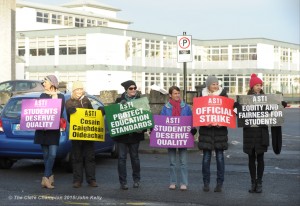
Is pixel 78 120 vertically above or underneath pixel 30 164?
above

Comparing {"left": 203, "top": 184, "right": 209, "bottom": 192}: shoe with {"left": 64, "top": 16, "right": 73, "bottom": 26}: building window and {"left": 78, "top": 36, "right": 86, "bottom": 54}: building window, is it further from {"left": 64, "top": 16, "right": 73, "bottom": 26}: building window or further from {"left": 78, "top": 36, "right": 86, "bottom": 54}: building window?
{"left": 64, "top": 16, "right": 73, "bottom": 26}: building window

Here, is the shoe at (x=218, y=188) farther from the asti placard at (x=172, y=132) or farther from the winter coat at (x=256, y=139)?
the asti placard at (x=172, y=132)

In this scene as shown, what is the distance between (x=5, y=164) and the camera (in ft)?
40.7

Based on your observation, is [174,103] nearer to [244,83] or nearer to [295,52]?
[244,83]

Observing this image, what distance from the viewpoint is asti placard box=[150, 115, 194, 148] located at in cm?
1029

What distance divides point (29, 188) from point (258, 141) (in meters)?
3.82

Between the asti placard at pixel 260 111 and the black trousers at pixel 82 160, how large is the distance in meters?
2.59

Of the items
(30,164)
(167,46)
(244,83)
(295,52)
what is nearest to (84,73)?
(167,46)

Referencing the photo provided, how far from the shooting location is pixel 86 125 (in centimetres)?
1038

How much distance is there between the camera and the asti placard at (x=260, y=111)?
9.90 metres

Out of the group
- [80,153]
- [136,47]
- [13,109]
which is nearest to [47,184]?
[80,153]

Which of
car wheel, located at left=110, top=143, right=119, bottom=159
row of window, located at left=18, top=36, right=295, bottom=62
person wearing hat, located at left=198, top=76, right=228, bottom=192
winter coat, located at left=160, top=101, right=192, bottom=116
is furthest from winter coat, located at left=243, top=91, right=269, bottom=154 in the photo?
row of window, located at left=18, top=36, right=295, bottom=62

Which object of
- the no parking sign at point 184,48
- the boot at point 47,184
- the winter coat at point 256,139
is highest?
the no parking sign at point 184,48

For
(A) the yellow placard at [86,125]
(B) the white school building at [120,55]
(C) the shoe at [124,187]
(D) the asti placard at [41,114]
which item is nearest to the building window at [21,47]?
(B) the white school building at [120,55]
